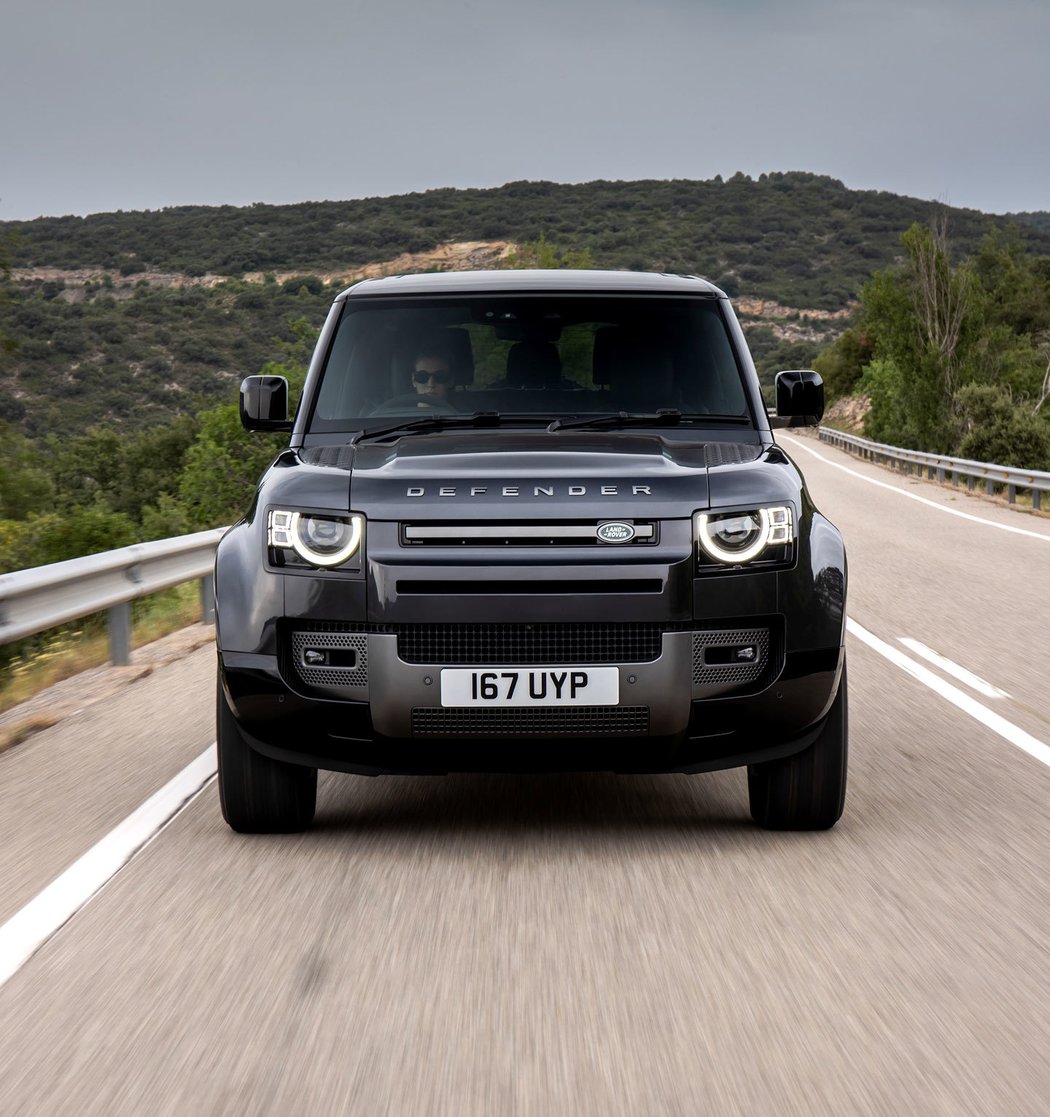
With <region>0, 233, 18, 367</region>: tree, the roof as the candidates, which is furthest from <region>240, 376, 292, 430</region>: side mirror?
<region>0, 233, 18, 367</region>: tree

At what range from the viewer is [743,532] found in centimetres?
466

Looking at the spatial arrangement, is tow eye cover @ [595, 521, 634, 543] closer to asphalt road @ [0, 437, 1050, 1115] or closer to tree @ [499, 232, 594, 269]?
asphalt road @ [0, 437, 1050, 1115]

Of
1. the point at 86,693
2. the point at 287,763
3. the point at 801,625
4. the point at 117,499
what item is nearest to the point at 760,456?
the point at 801,625

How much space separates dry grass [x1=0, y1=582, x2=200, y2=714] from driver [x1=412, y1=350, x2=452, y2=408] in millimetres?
2817

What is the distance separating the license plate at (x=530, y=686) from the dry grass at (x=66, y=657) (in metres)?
3.45

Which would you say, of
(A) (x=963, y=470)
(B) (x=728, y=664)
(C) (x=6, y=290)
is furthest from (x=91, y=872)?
(A) (x=963, y=470)

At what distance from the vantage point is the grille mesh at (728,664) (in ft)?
15.0

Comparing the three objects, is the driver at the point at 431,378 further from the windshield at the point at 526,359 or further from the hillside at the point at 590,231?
the hillside at the point at 590,231

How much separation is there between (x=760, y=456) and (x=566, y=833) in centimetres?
147

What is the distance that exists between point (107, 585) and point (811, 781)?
566 centimetres

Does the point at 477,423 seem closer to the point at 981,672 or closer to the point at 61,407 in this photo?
the point at 981,672

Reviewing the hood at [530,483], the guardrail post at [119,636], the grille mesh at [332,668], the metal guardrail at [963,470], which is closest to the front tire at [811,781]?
the hood at [530,483]

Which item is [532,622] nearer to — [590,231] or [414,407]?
[414,407]

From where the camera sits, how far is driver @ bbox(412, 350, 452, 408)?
235 inches
